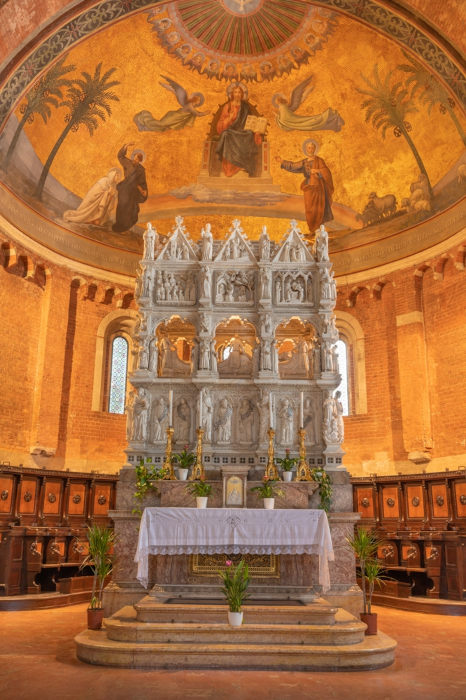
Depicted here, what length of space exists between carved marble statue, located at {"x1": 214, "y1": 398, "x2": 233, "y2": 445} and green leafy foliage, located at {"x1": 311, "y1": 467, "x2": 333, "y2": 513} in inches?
76.9

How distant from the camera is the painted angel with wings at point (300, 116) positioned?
2069 cm

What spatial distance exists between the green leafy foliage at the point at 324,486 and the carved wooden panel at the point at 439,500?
5.75 m

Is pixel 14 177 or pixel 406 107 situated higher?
pixel 406 107

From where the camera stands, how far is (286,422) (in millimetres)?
13312

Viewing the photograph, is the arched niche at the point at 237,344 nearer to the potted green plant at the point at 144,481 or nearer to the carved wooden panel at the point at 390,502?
the potted green plant at the point at 144,481

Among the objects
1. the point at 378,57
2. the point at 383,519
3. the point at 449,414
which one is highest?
the point at 378,57

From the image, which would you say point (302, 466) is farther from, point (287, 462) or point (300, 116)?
point (300, 116)

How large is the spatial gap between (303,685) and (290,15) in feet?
59.4

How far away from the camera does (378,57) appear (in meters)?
18.9

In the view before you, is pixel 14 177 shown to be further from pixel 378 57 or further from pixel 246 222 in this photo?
pixel 378 57

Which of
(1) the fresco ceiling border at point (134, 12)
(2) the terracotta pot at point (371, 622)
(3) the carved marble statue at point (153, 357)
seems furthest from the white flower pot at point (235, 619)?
(1) the fresco ceiling border at point (134, 12)

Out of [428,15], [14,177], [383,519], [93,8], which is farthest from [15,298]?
[428,15]

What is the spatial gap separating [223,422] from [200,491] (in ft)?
6.37

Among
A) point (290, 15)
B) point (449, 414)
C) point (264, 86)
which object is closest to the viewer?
point (449, 414)
